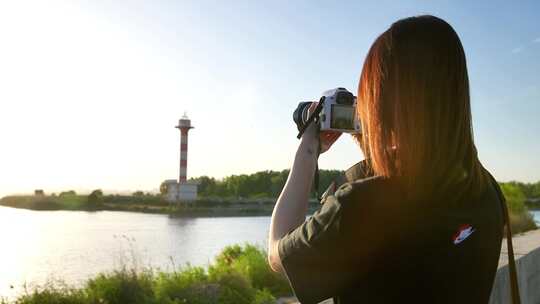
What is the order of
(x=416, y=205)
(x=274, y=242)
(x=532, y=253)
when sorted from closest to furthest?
(x=416, y=205) < (x=274, y=242) < (x=532, y=253)

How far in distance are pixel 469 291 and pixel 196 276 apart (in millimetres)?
4744

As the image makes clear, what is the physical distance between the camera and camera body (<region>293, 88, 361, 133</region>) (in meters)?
1.00

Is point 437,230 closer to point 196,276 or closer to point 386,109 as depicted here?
point 386,109

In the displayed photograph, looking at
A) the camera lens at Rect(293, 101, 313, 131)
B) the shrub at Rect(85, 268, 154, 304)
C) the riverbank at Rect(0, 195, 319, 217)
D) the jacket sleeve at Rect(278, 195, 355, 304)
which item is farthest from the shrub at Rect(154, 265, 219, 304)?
the riverbank at Rect(0, 195, 319, 217)

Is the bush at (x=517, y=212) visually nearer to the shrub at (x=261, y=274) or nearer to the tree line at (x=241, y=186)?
the shrub at (x=261, y=274)

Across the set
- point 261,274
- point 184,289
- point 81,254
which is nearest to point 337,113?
point 184,289

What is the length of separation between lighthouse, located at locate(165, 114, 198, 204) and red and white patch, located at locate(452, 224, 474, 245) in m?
39.3

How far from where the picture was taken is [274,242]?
89cm

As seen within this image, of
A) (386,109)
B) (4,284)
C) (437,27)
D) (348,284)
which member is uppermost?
(437,27)

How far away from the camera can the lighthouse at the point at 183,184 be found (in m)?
39.8

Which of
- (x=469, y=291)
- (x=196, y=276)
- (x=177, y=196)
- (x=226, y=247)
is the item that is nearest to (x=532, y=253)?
(x=196, y=276)

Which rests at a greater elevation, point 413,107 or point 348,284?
point 413,107

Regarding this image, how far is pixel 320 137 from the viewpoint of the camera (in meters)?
1.00

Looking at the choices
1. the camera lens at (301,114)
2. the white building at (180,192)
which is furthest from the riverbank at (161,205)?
the camera lens at (301,114)
